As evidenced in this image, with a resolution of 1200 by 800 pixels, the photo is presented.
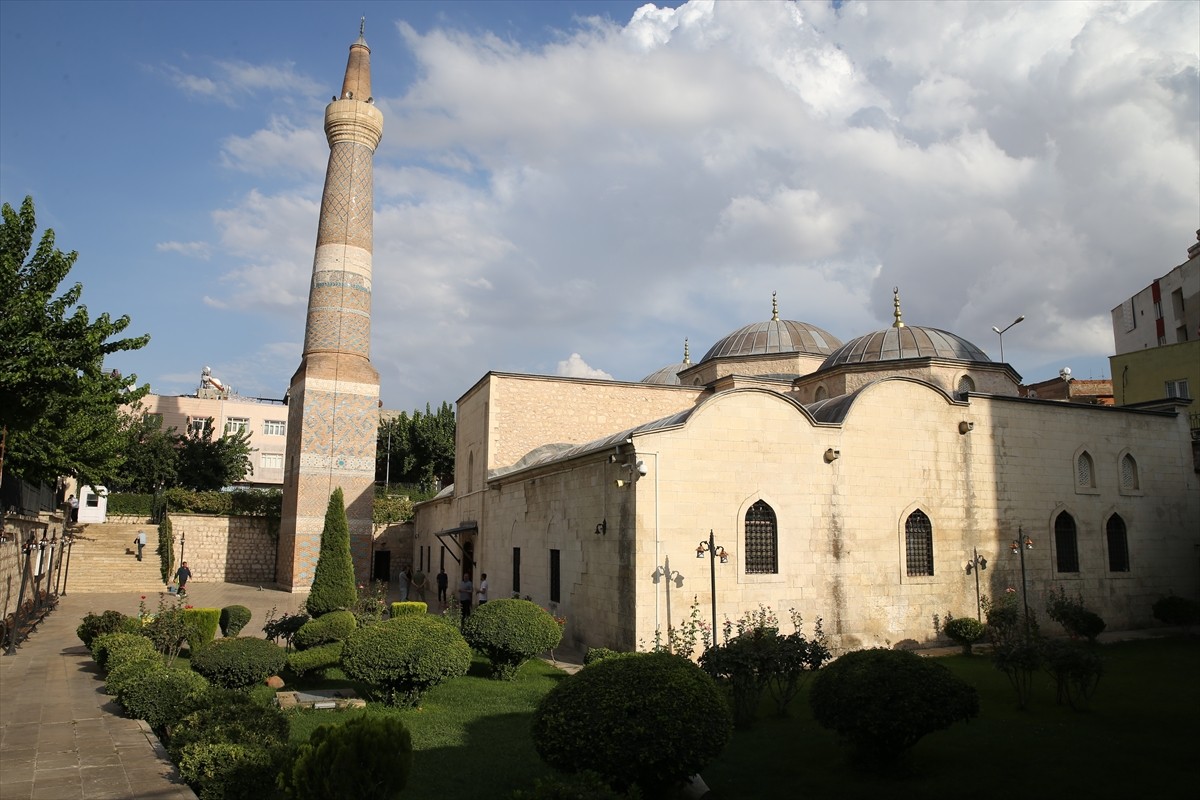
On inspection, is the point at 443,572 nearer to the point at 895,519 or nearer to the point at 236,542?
the point at 236,542

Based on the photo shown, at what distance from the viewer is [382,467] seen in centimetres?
4625

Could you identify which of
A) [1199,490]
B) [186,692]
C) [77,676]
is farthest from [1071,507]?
[77,676]

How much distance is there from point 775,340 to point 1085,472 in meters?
10.2

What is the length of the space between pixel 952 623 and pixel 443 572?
15.1m

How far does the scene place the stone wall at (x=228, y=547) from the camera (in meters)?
29.8

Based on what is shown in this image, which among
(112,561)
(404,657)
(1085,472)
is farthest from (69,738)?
(112,561)

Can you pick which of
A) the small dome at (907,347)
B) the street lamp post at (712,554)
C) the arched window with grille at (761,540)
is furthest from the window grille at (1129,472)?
the street lamp post at (712,554)

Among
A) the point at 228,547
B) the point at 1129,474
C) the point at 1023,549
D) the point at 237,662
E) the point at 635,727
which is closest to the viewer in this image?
the point at 635,727

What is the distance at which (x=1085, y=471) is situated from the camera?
51.9 ft

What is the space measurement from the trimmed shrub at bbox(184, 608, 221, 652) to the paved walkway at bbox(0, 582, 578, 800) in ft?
4.07

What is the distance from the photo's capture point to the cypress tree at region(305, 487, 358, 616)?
58.6 feet

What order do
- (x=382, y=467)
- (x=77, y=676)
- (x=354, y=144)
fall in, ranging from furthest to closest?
(x=382, y=467) → (x=354, y=144) → (x=77, y=676)

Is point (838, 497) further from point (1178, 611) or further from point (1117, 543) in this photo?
point (1178, 611)

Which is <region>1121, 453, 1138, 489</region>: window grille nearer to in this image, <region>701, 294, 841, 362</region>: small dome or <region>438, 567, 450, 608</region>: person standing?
<region>701, 294, 841, 362</region>: small dome
